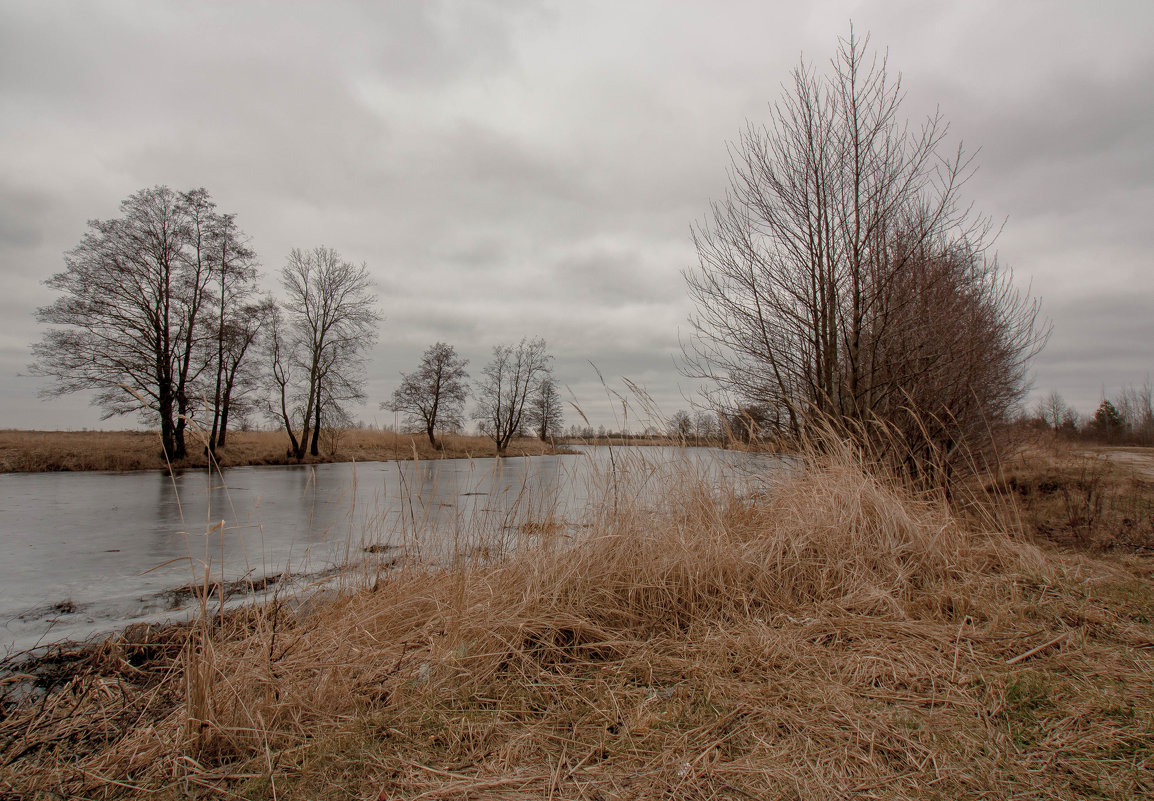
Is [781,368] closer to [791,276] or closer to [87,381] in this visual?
[791,276]

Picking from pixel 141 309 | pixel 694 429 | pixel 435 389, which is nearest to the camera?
pixel 694 429

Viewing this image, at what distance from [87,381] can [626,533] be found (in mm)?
19899

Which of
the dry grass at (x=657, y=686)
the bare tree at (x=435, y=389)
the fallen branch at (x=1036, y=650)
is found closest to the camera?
the dry grass at (x=657, y=686)

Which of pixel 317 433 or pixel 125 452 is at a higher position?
pixel 317 433

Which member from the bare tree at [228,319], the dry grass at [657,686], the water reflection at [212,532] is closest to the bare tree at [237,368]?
the bare tree at [228,319]

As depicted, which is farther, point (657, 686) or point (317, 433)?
point (317, 433)

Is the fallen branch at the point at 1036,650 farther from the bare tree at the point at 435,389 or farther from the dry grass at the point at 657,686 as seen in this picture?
the bare tree at the point at 435,389

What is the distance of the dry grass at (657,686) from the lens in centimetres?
152

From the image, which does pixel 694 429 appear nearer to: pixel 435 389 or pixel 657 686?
pixel 657 686

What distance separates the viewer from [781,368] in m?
6.43

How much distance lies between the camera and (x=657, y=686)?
2.08 meters

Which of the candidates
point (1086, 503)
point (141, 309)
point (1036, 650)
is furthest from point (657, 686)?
point (141, 309)

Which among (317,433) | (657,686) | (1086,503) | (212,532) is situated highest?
(317,433)

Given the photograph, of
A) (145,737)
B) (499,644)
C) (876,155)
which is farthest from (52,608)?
(876,155)
